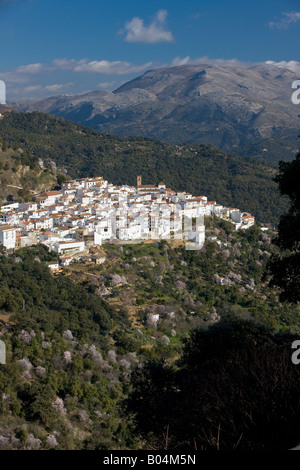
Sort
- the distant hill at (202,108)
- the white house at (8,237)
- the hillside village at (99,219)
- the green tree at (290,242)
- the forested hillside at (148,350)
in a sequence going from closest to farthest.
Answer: the forested hillside at (148,350), the green tree at (290,242), the white house at (8,237), the hillside village at (99,219), the distant hill at (202,108)

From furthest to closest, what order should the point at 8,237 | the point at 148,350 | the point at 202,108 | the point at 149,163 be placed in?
the point at 202,108 → the point at 149,163 → the point at 8,237 → the point at 148,350

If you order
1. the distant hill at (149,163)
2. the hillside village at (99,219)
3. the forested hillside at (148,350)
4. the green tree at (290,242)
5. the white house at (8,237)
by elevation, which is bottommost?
the forested hillside at (148,350)

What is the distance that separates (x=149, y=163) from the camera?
44.8 m

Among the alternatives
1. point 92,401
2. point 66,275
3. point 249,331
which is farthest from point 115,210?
point 249,331

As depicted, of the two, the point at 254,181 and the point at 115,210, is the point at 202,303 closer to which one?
the point at 115,210

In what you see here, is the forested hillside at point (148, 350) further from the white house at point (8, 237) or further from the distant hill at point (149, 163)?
the distant hill at point (149, 163)

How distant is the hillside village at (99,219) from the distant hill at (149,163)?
11.0 meters

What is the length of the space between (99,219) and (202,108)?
364 feet

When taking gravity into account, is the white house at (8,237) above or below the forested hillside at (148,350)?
above

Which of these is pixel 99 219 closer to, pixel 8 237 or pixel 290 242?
pixel 8 237

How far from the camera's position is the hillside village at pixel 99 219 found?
1952 cm

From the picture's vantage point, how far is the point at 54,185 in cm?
2991

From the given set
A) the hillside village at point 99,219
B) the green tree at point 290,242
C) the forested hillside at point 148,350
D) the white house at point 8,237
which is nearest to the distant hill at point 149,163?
the hillside village at point 99,219

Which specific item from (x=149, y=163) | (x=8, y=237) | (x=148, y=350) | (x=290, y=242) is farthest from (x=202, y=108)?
(x=290, y=242)
